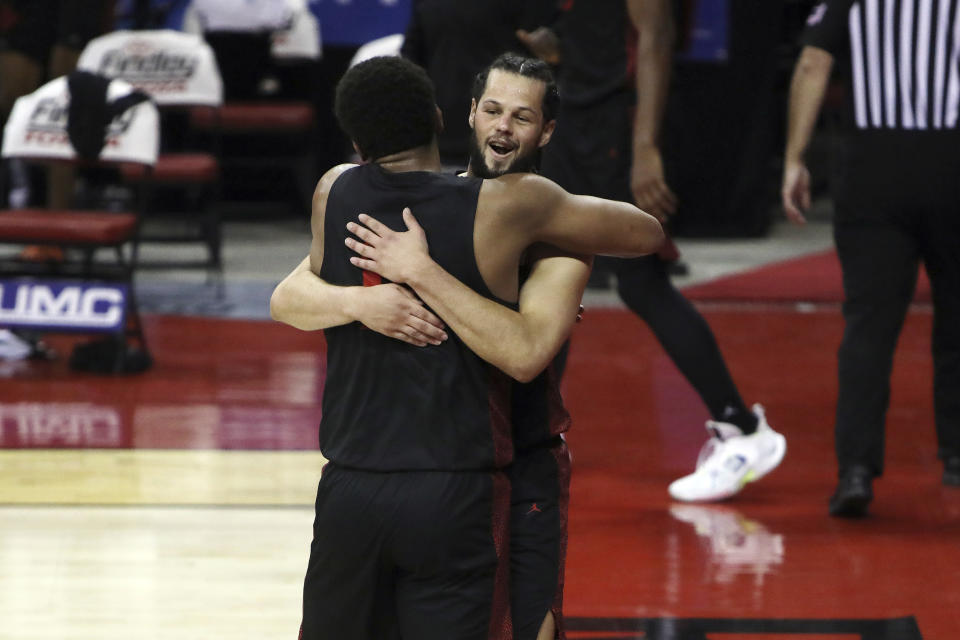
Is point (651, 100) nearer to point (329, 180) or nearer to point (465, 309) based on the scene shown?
point (329, 180)

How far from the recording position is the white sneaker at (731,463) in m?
4.44

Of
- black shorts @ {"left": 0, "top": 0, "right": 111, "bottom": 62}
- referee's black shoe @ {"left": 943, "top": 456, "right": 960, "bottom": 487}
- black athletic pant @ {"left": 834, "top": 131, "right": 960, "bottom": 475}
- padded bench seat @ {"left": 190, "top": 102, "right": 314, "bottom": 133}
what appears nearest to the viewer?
black athletic pant @ {"left": 834, "top": 131, "right": 960, "bottom": 475}

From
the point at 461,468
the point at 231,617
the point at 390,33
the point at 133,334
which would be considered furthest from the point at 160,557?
the point at 390,33

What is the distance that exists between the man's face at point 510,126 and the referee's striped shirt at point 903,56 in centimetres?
195

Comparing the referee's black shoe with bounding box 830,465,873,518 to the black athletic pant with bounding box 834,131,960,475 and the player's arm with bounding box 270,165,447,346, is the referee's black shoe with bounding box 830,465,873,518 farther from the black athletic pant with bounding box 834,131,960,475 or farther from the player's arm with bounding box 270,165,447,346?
the player's arm with bounding box 270,165,447,346

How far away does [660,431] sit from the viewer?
5309 millimetres

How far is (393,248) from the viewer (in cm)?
231

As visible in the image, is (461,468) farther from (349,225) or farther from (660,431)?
(660,431)

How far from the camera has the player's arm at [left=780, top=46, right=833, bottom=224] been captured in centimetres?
423

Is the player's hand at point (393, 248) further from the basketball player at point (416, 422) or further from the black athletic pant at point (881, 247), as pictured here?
the black athletic pant at point (881, 247)

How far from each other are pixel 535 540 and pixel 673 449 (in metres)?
2.65

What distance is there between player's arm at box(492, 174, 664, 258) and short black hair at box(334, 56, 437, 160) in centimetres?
13

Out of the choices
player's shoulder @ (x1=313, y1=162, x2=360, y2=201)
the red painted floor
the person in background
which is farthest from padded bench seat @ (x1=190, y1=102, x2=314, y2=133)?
player's shoulder @ (x1=313, y1=162, x2=360, y2=201)

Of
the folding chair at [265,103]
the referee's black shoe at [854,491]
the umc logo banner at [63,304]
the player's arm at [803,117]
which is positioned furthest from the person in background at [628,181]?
the folding chair at [265,103]
